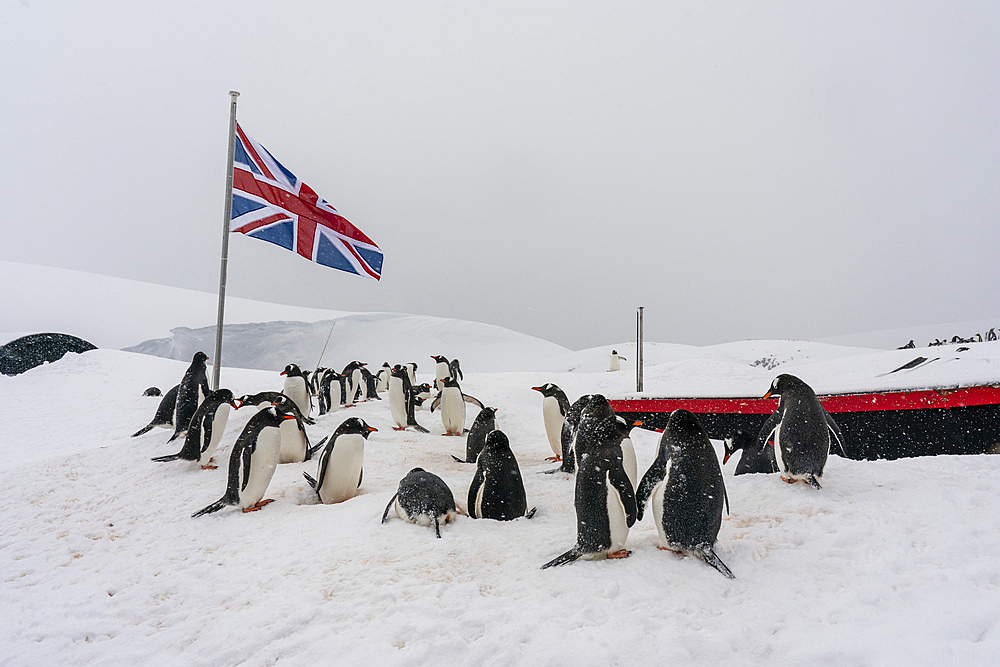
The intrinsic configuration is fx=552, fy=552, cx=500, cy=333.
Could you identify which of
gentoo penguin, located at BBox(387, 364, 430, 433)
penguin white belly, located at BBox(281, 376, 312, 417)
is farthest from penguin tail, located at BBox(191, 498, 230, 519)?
gentoo penguin, located at BBox(387, 364, 430, 433)

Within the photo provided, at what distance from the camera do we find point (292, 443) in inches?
220

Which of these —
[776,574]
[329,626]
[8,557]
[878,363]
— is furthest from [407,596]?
[878,363]

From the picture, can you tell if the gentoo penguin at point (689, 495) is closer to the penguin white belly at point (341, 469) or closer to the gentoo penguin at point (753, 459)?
the gentoo penguin at point (753, 459)

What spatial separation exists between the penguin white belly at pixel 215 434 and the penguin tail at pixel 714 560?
15.2 feet

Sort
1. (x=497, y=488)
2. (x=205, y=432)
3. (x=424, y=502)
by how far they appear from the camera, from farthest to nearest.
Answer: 1. (x=205, y=432)
2. (x=497, y=488)
3. (x=424, y=502)

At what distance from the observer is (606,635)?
216 centimetres

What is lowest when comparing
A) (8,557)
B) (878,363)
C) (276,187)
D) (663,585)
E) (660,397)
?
(8,557)

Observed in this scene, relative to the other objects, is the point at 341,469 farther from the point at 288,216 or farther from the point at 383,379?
the point at 383,379

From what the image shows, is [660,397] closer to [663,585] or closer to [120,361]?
[663,585]

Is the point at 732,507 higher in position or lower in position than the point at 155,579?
higher

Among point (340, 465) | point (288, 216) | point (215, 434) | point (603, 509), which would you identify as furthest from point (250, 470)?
point (288, 216)

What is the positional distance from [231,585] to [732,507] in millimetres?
3022

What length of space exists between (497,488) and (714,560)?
64.3 inches

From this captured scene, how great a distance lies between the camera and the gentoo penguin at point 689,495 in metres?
2.77
